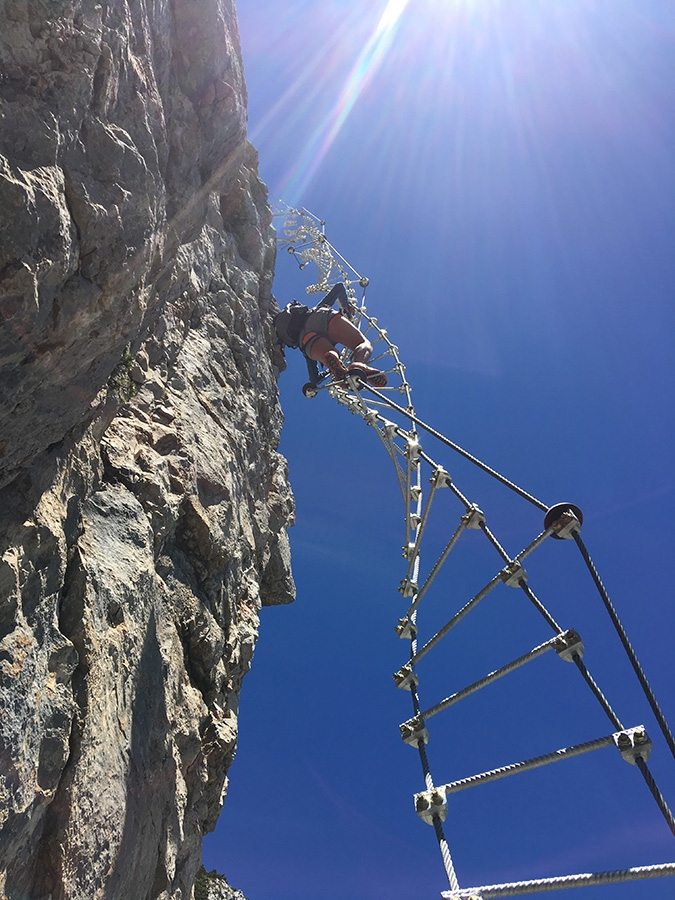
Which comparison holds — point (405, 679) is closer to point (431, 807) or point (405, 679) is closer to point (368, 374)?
point (431, 807)

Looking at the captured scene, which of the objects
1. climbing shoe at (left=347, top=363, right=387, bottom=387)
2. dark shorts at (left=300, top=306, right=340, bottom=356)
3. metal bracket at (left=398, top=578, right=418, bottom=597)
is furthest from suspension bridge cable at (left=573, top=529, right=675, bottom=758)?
dark shorts at (left=300, top=306, right=340, bottom=356)

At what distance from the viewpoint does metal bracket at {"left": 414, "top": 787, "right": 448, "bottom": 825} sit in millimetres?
5641

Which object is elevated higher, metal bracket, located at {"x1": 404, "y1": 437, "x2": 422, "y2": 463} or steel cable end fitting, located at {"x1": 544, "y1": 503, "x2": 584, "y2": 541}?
metal bracket, located at {"x1": 404, "y1": 437, "x2": 422, "y2": 463}

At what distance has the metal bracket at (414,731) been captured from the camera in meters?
6.69

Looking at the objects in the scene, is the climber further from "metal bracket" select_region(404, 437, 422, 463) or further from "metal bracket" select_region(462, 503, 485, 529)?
"metal bracket" select_region(462, 503, 485, 529)

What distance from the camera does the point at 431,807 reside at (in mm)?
5660

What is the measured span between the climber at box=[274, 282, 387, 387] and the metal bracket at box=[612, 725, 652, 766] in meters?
12.2

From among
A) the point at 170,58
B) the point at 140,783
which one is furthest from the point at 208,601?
the point at 170,58

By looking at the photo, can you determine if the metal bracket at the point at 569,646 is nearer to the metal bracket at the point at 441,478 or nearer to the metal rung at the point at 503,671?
the metal rung at the point at 503,671

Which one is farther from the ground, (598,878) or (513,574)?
(513,574)

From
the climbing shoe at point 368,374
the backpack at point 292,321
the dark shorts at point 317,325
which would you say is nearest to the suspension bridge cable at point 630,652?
the climbing shoe at point 368,374

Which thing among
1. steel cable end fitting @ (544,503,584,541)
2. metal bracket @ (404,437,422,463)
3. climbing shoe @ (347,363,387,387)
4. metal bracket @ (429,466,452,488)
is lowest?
steel cable end fitting @ (544,503,584,541)

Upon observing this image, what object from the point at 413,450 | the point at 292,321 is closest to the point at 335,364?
the point at 292,321

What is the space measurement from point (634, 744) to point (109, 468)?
6274mm
